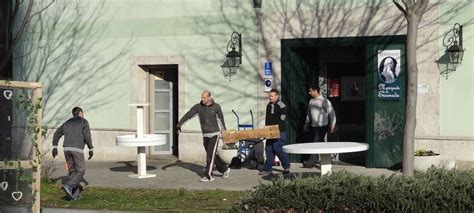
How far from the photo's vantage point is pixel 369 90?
623 inches

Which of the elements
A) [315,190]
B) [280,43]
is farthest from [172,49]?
[315,190]

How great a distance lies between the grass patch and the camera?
11.2 meters

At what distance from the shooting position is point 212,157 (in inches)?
549

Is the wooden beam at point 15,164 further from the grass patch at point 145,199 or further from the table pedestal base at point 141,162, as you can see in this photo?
the table pedestal base at point 141,162

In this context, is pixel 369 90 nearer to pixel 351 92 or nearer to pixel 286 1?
pixel 351 92

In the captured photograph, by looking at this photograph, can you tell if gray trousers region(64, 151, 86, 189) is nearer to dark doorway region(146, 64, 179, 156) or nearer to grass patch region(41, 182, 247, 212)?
grass patch region(41, 182, 247, 212)

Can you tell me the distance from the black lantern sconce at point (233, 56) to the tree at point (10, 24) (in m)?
4.49

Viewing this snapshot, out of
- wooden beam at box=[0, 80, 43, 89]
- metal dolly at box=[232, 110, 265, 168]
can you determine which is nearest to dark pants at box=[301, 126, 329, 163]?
metal dolly at box=[232, 110, 265, 168]

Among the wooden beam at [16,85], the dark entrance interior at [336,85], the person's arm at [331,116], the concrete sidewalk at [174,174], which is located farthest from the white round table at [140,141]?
the wooden beam at [16,85]

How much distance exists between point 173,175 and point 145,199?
10.5 ft

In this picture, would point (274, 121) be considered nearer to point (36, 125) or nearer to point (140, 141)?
point (140, 141)

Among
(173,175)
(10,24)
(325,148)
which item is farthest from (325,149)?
(10,24)

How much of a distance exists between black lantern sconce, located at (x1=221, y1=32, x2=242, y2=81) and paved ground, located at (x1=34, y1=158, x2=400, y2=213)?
7.48 feet

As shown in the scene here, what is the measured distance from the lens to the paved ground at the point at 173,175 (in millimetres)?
13502
